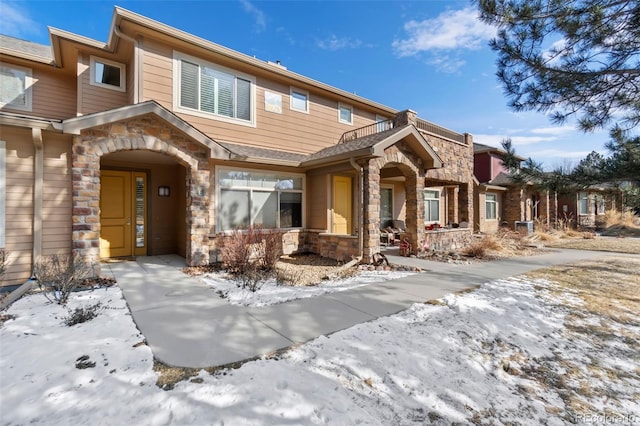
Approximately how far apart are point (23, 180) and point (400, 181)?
12.5 metres

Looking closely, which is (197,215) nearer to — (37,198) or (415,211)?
(37,198)

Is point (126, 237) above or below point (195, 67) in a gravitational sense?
below

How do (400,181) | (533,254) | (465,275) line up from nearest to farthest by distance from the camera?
(465,275) → (533,254) → (400,181)

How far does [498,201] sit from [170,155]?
64.1ft

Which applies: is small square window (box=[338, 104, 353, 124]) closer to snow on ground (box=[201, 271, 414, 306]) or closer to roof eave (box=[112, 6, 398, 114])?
roof eave (box=[112, 6, 398, 114])

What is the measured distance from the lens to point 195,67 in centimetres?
811

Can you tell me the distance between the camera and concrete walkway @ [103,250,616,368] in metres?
3.25

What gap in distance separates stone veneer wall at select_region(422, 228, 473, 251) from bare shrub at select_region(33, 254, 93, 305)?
9.19 metres

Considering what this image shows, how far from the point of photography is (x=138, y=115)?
20.4ft

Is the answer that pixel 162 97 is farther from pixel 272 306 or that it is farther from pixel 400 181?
pixel 400 181

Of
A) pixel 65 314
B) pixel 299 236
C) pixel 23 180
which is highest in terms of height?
pixel 23 180

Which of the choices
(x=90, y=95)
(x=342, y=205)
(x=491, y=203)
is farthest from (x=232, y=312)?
(x=491, y=203)

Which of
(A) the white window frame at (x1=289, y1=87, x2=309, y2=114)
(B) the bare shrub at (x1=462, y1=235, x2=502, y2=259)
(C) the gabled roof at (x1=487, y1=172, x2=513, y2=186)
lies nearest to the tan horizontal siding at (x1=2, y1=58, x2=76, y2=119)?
(A) the white window frame at (x1=289, y1=87, x2=309, y2=114)

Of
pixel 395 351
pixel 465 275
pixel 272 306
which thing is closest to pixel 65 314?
pixel 272 306
